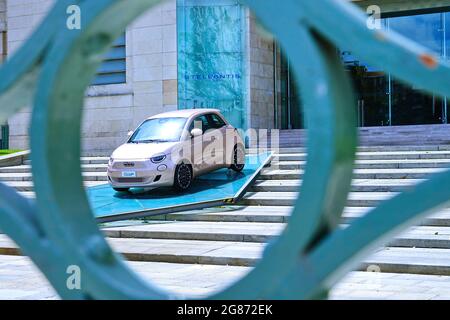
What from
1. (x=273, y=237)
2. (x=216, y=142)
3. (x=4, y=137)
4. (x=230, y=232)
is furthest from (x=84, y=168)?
(x=273, y=237)

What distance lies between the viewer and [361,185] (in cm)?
1352

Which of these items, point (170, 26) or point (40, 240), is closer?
point (40, 240)

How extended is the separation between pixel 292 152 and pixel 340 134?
625 inches

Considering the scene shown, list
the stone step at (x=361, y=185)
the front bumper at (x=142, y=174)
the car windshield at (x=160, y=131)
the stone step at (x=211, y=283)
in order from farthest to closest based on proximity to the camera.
Result: 1. the car windshield at (x=160, y=131)
2. the front bumper at (x=142, y=174)
3. the stone step at (x=361, y=185)
4. the stone step at (x=211, y=283)

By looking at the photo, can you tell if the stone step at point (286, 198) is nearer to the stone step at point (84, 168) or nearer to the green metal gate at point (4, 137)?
the stone step at point (84, 168)

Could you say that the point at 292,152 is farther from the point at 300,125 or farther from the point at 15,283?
the point at 15,283

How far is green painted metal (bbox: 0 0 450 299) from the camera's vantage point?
7.73 ft

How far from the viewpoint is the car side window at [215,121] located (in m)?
15.1

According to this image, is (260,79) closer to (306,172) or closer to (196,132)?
(196,132)

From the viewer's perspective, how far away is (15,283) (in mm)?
7703

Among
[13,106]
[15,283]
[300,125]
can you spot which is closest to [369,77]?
[300,125]

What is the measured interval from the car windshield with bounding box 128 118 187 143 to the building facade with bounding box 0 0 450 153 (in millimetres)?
7929

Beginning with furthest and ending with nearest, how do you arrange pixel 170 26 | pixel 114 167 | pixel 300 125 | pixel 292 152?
1. pixel 300 125
2. pixel 170 26
3. pixel 292 152
4. pixel 114 167

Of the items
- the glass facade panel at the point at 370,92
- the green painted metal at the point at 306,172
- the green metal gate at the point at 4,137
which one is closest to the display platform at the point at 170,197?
the green painted metal at the point at 306,172
